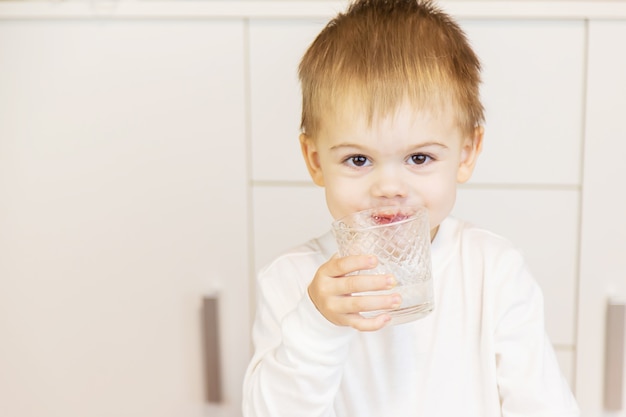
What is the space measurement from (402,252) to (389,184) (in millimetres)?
107

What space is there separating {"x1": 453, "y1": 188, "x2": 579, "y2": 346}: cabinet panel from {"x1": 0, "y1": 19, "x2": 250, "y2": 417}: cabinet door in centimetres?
42

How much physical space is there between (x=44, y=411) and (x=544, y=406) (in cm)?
101

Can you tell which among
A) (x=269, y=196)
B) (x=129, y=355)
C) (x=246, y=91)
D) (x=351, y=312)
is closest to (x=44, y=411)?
(x=129, y=355)

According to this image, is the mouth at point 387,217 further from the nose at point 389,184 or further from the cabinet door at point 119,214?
the cabinet door at point 119,214

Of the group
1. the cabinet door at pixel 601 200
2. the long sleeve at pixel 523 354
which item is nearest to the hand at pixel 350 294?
the long sleeve at pixel 523 354

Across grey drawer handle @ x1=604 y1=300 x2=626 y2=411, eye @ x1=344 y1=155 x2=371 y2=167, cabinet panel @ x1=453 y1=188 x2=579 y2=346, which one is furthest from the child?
grey drawer handle @ x1=604 y1=300 x2=626 y2=411

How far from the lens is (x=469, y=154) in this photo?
3.58 feet

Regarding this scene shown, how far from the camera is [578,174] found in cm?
150

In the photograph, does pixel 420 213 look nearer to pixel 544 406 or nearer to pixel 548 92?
pixel 544 406

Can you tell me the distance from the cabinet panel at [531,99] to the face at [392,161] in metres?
0.49

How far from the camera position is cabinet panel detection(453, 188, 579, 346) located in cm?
152

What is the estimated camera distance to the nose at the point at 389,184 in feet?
3.19

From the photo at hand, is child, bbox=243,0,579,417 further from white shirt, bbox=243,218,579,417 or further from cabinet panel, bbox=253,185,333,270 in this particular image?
cabinet panel, bbox=253,185,333,270

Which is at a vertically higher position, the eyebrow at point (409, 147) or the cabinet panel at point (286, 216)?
the eyebrow at point (409, 147)
